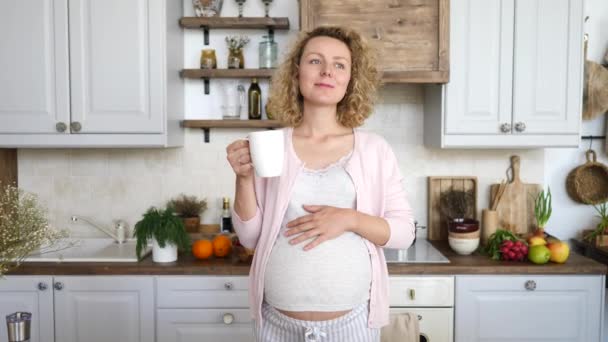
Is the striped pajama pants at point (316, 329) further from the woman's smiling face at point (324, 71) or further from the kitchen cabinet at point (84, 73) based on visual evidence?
the kitchen cabinet at point (84, 73)

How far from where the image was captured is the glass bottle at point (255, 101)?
8.41 feet

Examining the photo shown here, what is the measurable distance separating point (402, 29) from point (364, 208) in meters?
1.28

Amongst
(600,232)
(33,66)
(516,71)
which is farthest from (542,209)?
(33,66)

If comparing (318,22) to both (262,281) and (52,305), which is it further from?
(52,305)

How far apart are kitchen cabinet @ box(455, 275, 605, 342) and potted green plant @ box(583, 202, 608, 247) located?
0.42 metres

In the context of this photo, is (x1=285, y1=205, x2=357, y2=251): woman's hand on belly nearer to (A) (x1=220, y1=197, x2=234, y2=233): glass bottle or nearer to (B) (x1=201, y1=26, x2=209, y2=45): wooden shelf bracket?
(A) (x1=220, y1=197, x2=234, y2=233): glass bottle

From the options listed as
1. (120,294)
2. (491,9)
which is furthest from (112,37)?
(491,9)

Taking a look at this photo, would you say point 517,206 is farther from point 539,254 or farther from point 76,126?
point 76,126

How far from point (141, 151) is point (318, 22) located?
1172 mm

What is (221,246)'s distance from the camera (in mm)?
2340

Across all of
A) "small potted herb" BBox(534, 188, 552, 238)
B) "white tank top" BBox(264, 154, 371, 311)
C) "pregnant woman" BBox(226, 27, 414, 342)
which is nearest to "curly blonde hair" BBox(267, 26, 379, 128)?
"pregnant woman" BBox(226, 27, 414, 342)

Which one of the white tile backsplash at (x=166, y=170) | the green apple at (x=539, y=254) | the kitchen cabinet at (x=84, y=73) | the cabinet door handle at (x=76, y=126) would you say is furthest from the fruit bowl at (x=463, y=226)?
the cabinet door handle at (x=76, y=126)

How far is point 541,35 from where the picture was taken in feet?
7.63

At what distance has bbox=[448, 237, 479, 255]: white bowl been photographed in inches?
93.1
